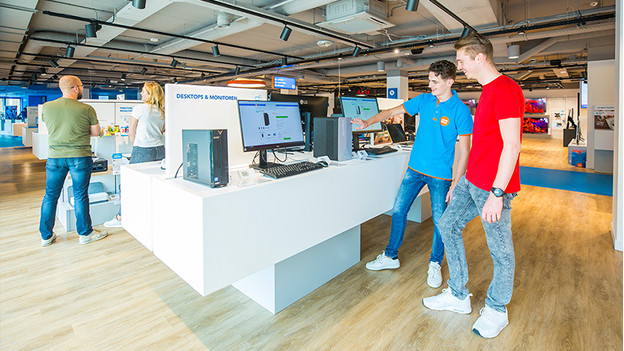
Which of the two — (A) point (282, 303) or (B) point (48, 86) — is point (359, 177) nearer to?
(A) point (282, 303)

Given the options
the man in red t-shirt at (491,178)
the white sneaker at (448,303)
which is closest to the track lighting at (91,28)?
the man in red t-shirt at (491,178)

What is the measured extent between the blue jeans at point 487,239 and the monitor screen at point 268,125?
1.15 m

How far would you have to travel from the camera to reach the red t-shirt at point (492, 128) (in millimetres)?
1758

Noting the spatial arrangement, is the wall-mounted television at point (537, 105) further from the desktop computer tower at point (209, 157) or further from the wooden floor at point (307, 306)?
the desktop computer tower at point (209, 157)

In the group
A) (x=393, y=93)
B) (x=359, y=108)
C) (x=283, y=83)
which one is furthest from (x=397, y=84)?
(x=359, y=108)

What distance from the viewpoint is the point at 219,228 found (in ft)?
5.53

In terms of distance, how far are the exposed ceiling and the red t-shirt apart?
11.9 feet

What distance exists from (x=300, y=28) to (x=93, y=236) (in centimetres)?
465

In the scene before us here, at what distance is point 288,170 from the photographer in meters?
2.14

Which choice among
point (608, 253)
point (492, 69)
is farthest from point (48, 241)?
point (608, 253)

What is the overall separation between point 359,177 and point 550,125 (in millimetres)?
21422

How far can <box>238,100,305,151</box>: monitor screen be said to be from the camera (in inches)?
85.4

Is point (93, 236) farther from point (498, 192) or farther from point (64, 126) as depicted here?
point (498, 192)

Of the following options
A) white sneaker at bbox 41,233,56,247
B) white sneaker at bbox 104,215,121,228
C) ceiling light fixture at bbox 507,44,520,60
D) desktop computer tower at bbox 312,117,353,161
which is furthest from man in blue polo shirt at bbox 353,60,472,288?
ceiling light fixture at bbox 507,44,520,60
